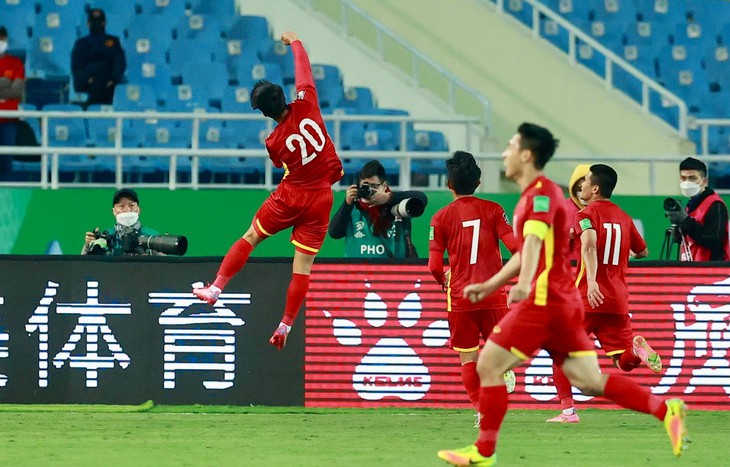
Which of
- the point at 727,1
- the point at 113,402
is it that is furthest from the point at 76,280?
the point at 727,1

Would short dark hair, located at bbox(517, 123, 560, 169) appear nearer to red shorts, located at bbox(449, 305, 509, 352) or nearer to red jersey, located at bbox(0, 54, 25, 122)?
red shorts, located at bbox(449, 305, 509, 352)

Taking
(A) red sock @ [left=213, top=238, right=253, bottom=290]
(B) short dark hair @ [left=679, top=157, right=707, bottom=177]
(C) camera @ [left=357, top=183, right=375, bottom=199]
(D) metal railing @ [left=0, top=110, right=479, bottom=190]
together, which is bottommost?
(A) red sock @ [left=213, top=238, right=253, bottom=290]

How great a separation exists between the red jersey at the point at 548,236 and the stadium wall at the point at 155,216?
6792 mm

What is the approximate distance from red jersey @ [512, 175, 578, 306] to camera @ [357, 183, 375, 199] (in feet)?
14.6

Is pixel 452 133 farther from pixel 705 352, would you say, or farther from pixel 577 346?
pixel 577 346

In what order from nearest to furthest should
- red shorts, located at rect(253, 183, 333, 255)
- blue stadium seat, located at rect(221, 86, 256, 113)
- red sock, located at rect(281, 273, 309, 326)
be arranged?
red shorts, located at rect(253, 183, 333, 255), red sock, located at rect(281, 273, 309, 326), blue stadium seat, located at rect(221, 86, 256, 113)

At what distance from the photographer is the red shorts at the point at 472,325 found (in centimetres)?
1059

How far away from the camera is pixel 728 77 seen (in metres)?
20.3

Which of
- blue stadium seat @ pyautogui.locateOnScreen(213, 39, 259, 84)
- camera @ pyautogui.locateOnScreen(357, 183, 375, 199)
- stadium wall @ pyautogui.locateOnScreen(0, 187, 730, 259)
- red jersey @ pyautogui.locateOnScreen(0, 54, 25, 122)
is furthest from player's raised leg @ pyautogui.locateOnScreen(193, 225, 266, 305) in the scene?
blue stadium seat @ pyautogui.locateOnScreen(213, 39, 259, 84)

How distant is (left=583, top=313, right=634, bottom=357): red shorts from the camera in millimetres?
11359

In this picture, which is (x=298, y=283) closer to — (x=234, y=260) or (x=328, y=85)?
(x=234, y=260)

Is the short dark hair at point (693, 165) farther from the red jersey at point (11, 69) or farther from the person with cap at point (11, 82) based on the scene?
the red jersey at point (11, 69)

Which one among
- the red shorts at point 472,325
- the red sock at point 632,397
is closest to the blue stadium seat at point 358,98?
the red shorts at point 472,325

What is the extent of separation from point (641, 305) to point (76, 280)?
4967mm
